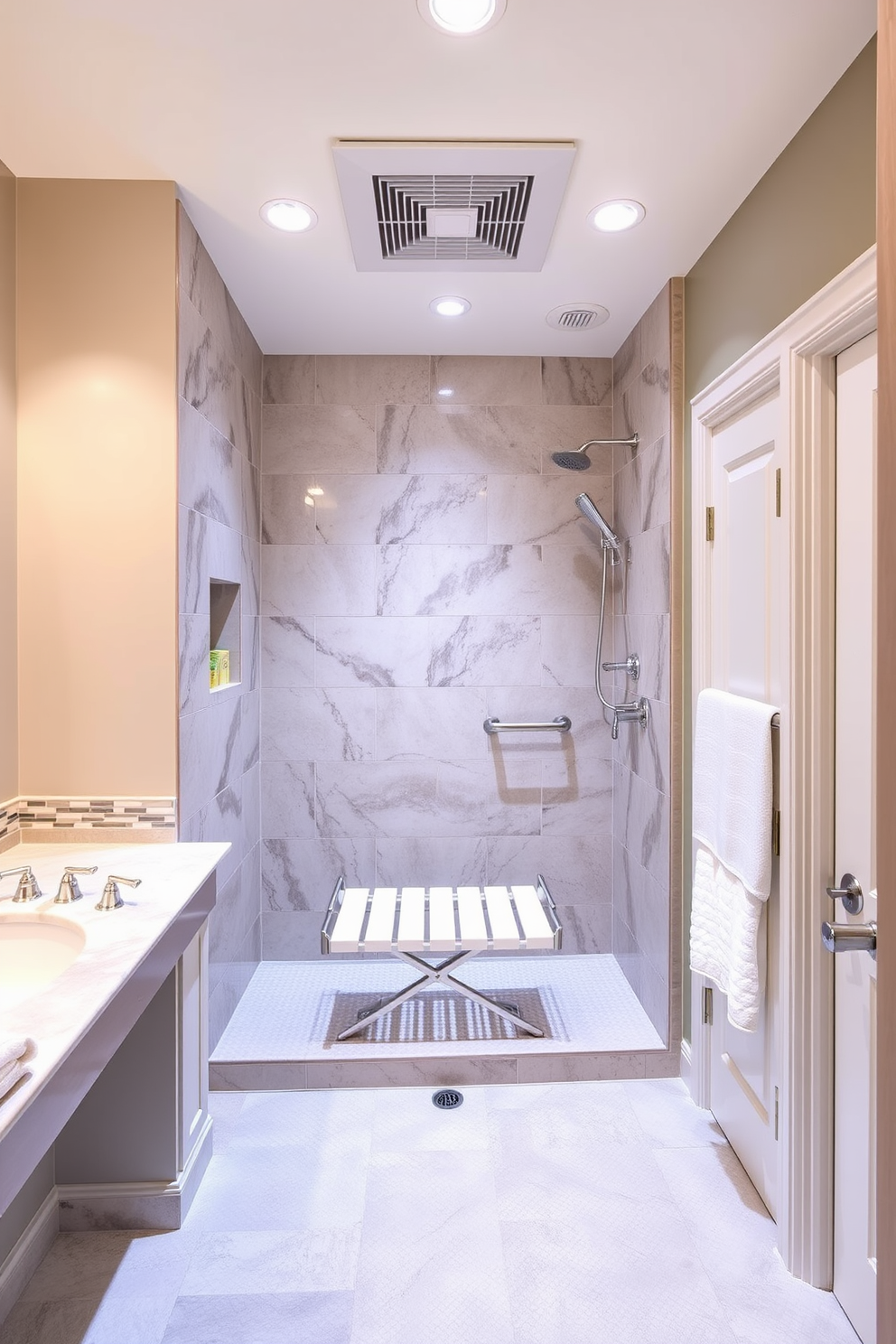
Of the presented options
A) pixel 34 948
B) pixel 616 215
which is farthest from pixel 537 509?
pixel 34 948

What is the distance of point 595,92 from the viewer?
61.4 inches

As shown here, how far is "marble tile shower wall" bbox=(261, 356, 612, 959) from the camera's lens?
3070 mm

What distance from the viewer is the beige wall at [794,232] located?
4.62 feet

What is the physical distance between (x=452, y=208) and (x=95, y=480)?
43.8 inches

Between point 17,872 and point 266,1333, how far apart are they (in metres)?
1.03

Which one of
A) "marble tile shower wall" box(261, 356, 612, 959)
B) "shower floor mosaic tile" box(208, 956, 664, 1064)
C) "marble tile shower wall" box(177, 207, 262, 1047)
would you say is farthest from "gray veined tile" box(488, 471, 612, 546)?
"shower floor mosaic tile" box(208, 956, 664, 1064)

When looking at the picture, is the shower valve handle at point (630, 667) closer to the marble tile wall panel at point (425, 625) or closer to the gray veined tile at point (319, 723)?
the marble tile wall panel at point (425, 625)

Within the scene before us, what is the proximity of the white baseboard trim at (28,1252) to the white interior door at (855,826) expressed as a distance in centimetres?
170

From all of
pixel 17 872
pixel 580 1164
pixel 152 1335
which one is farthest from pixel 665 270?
pixel 152 1335

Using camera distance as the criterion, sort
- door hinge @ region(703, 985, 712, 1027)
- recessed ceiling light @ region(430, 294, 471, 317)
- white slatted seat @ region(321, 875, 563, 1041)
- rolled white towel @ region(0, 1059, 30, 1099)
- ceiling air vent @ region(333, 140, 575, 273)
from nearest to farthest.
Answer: rolled white towel @ region(0, 1059, 30, 1099) → ceiling air vent @ region(333, 140, 575, 273) → door hinge @ region(703, 985, 712, 1027) → white slatted seat @ region(321, 875, 563, 1041) → recessed ceiling light @ region(430, 294, 471, 317)

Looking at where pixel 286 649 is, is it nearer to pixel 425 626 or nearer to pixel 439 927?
pixel 425 626

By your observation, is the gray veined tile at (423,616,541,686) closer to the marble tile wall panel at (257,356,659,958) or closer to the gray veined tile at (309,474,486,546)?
the marble tile wall panel at (257,356,659,958)

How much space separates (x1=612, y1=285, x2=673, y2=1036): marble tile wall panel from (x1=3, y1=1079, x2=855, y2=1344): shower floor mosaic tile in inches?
22.5

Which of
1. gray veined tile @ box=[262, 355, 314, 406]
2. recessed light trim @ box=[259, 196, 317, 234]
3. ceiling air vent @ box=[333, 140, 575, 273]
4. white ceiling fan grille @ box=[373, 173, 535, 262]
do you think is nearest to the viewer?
ceiling air vent @ box=[333, 140, 575, 273]
